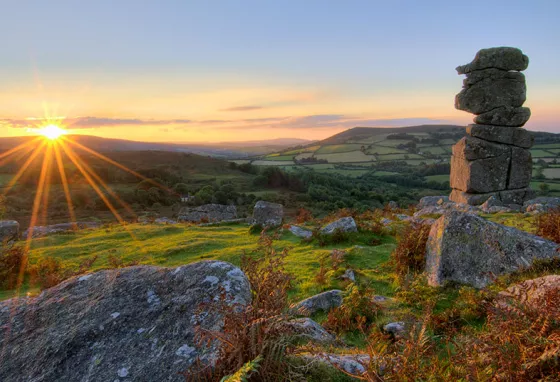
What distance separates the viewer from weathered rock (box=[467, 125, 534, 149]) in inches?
874

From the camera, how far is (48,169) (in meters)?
74.8

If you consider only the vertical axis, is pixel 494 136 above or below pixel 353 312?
above

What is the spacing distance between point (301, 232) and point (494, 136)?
49.0 ft

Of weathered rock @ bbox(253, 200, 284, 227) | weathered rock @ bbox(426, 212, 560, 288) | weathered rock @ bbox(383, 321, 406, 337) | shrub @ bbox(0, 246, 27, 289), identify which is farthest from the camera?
weathered rock @ bbox(253, 200, 284, 227)

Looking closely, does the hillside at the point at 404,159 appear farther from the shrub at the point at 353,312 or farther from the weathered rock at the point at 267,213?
the shrub at the point at 353,312

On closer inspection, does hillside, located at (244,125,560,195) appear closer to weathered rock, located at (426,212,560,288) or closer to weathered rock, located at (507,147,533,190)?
weathered rock, located at (507,147,533,190)

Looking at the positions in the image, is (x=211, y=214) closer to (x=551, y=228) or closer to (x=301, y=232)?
(x=301, y=232)

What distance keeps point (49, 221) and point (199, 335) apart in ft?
150

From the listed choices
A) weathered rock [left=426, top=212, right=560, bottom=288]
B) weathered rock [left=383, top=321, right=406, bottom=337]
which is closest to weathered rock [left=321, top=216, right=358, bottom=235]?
weathered rock [left=426, top=212, right=560, bottom=288]

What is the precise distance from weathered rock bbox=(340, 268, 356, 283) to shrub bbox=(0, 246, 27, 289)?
12.3 metres

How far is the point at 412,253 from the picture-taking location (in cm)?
1005

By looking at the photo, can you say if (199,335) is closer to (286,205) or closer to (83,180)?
(286,205)

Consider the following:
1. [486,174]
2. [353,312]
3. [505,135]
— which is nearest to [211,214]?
[486,174]

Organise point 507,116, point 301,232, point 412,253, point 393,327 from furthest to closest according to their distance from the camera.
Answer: point 507,116
point 301,232
point 412,253
point 393,327
